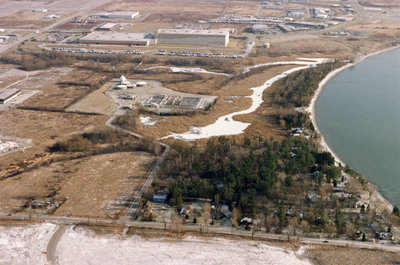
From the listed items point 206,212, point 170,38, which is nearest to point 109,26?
point 170,38

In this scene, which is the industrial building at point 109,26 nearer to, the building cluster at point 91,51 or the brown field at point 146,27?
the brown field at point 146,27

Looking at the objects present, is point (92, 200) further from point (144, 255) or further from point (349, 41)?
point (349, 41)

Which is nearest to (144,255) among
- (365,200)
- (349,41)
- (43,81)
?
(365,200)

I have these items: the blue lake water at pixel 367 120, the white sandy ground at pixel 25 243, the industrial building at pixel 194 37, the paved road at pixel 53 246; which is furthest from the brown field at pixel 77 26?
the paved road at pixel 53 246

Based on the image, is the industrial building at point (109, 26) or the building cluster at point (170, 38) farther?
the industrial building at point (109, 26)

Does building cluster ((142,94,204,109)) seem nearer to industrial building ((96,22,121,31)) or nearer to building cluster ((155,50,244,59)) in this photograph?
building cluster ((155,50,244,59))

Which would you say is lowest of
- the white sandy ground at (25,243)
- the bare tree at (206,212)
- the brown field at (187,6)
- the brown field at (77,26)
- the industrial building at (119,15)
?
the white sandy ground at (25,243)
